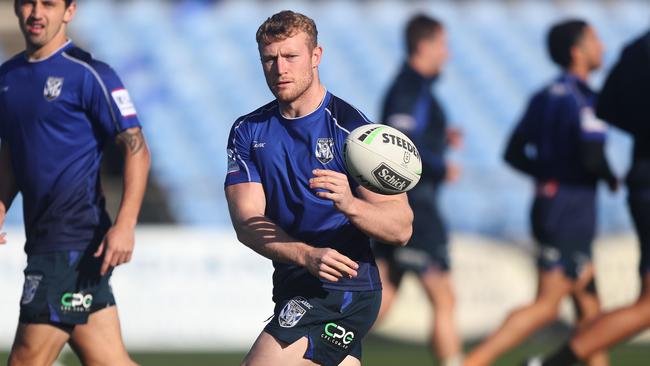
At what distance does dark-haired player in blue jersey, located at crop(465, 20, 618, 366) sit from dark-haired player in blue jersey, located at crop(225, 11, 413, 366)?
11.6 feet

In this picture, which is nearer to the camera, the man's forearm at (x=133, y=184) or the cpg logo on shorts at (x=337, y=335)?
the cpg logo on shorts at (x=337, y=335)

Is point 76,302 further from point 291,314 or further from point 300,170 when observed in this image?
point 300,170

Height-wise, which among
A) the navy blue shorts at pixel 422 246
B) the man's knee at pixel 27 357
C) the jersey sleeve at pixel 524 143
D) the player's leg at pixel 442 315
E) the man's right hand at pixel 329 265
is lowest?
the player's leg at pixel 442 315

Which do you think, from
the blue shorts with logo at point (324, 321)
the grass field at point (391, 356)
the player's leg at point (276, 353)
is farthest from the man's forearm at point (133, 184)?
the grass field at point (391, 356)

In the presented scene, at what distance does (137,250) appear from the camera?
12883mm

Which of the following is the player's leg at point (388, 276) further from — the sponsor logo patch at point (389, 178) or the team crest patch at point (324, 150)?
the sponsor logo patch at point (389, 178)

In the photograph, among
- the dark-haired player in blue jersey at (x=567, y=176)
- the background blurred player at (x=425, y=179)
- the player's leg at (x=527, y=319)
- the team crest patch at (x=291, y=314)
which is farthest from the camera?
the background blurred player at (x=425, y=179)

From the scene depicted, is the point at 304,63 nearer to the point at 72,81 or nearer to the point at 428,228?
the point at 72,81

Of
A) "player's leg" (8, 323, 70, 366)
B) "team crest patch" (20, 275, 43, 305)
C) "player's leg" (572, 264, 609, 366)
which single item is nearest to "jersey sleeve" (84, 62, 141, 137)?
"team crest patch" (20, 275, 43, 305)

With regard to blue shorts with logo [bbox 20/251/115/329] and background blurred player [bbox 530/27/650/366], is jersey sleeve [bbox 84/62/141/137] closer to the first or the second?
blue shorts with logo [bbox 20/251/115/329]

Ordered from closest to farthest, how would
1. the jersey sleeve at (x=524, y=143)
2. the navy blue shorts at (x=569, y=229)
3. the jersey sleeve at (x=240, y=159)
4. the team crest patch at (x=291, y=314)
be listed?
the team crest patch at (x=291, y=314)
the jersey sleeve at (x=240, y=159)
the navy blue shorts at (x=569, y=229)
the jersey sleeve at (x=524, y=143)

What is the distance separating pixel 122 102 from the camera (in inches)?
244

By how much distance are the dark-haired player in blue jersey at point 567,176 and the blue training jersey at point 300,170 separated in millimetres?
3550

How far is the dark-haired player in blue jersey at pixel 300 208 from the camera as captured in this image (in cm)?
534
